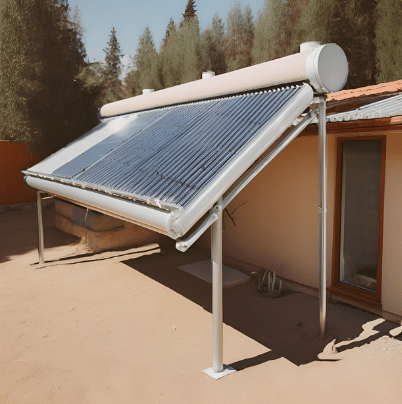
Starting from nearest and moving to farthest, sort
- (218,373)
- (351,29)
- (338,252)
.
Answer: (218,373) < (338,252) < (351,29)

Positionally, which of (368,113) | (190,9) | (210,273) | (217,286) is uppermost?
(190,9)

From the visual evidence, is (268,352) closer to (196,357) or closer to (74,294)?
(196,357)

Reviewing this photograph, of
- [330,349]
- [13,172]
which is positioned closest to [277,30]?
[13,172]

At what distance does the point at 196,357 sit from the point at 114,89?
39973 millimetres

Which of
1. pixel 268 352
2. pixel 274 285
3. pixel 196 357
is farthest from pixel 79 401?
pixel 274 285

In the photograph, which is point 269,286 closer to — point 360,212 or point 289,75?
point 360,212

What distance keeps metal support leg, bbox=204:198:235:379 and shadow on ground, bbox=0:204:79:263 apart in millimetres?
7420

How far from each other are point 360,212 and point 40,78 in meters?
15.4

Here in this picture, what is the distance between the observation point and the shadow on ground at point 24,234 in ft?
37.8

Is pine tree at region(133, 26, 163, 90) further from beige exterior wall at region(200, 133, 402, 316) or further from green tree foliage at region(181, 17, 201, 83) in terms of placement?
beige exterior wall at region(200, 133, 402, 316)

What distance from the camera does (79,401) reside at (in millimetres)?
4594

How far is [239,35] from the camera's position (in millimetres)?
35906

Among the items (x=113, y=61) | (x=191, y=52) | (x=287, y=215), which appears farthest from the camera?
(x=113, y=61)

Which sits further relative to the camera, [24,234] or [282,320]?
[24,234]
